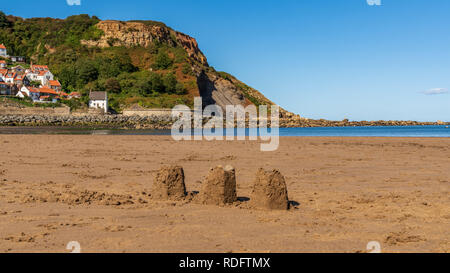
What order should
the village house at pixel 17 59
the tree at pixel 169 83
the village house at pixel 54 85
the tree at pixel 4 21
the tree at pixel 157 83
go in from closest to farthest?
the village house at pixel 54 85, the tree at pixel 157 83, the tree at pixel 169 83, the village house at pixel 17 59, the tree at pixel 4 21

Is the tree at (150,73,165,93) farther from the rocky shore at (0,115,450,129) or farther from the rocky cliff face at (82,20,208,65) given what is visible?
the rocky cliff face at (82,20,208,65)

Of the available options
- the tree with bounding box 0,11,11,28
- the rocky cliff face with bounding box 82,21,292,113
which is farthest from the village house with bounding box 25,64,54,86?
the tree with bounding box 0,11,11,28

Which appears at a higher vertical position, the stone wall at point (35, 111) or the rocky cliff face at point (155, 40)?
the rocky cliff face at point (155, 40)

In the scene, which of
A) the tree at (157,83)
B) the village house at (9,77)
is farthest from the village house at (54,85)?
the tree at (157,83)

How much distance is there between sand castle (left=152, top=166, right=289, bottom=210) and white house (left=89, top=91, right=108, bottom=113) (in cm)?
7143

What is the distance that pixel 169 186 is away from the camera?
28.7 ft

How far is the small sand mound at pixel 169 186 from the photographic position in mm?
8711

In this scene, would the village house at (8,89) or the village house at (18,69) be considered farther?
the village house at (18,69)

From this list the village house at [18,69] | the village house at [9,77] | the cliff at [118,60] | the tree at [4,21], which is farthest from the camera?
the tree at [4,21]

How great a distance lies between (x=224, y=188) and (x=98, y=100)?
74571mm

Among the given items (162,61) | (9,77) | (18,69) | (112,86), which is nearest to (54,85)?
(9,77)

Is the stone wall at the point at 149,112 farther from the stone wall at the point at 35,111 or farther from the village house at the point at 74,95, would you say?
the village house at the point at 74,95
